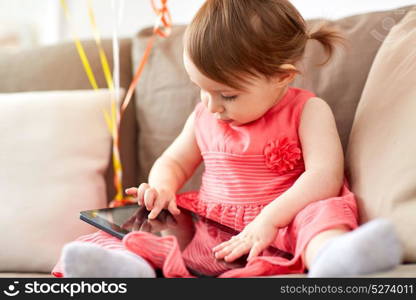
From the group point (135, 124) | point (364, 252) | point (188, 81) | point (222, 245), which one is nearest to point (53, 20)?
point (135, 124)

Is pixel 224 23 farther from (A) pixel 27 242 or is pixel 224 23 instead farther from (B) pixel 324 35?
(A) pixel 27 242

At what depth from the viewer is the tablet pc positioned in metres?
0.82

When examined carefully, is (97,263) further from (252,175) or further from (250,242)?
(252,175)

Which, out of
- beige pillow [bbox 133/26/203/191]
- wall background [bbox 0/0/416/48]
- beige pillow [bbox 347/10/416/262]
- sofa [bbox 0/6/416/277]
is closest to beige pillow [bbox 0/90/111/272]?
sofa [bbox 0/6/416/277]

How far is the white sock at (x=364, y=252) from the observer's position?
2.02 ft

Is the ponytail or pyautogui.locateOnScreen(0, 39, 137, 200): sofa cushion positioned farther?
pyautogui.locateOnScreen(0, 39, 137, 200): sofa cushion

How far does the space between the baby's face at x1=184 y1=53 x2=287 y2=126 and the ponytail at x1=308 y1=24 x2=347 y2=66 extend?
0.15 metres

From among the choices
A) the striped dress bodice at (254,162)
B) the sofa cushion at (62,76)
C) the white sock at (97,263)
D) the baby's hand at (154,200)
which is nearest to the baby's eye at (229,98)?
the striped dress bodice at (254,162)

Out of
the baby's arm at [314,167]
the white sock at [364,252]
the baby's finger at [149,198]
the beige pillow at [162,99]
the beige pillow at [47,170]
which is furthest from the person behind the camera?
the beige pillow at [162,99]

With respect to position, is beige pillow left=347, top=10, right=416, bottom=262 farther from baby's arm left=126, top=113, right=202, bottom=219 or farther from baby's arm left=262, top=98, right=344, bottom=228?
baby's arm left=126, top=113, right=202, bottom=219

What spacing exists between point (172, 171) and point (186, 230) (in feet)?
0.82

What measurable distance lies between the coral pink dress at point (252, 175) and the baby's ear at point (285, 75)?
0.21 ft

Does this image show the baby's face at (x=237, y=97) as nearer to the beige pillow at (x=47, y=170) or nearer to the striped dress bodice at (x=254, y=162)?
the striped dress bodice at (x=254, y=162)

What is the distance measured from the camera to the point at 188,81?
1.36m
